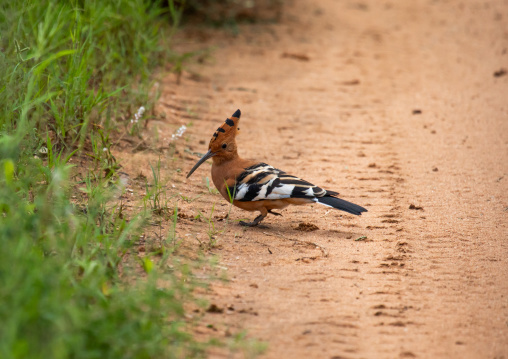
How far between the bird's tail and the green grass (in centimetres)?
113

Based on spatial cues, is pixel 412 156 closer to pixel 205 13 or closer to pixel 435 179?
pixel 435 179

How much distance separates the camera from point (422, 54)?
9.09 m

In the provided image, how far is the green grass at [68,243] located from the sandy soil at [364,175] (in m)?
0.39

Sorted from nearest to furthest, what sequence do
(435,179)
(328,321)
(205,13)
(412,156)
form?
(328,321) < (435,179) < (412,156) < (205,13)

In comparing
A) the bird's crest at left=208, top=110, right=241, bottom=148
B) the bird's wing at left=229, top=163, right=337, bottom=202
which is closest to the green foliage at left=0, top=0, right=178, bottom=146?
the bird's crest at left=208, top=110, right=241, bottom=148

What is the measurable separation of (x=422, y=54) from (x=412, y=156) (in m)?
3.86

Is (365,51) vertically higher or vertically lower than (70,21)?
lower

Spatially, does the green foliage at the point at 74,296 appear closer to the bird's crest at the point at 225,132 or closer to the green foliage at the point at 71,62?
the green foliage at the point at 71,62

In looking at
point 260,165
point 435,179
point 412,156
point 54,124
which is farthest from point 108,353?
point 412,156

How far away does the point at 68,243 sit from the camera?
3.20m

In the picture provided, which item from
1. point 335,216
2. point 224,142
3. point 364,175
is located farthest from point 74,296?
point 364,175

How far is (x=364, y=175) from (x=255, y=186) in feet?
4.38

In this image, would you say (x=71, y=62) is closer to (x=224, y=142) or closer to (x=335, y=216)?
(x=224, y=142)

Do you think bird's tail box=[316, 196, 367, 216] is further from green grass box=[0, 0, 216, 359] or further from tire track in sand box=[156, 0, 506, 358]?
green grass box=[0, 0, 216, 359]
